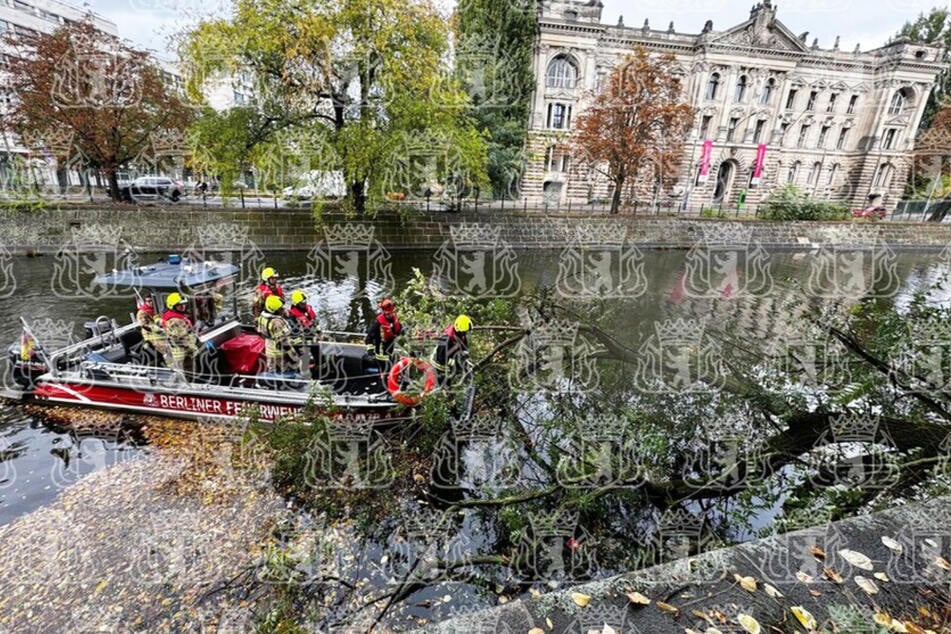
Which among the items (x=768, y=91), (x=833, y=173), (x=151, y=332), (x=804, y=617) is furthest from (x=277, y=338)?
(x=833, y=173)

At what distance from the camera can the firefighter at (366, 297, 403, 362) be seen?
8.37 meters

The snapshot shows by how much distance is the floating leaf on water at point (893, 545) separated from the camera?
249 cm

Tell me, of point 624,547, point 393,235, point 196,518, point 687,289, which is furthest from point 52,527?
point 687,289

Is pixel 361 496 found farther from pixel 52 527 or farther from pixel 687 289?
pixel 687 289

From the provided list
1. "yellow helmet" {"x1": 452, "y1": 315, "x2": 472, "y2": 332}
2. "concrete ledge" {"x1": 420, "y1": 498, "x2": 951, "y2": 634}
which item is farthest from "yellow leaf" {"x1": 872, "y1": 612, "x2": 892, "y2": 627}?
"yellow helmet" {"x1": 452, "y1": 315, "x2": 472, "y2": 332}

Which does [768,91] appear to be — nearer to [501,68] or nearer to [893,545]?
[501,68]

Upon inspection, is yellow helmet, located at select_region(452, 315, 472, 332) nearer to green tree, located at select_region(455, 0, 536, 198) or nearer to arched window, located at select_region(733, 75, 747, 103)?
green tree, located at select_region(455, 0, 536, 198)

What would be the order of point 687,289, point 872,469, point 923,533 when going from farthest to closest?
point 687,289
point 872,469
point 923,533

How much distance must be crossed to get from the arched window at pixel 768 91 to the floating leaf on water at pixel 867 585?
51872mm

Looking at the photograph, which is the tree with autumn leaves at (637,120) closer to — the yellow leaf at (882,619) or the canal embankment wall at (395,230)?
the canal embankment wall at (395,230)

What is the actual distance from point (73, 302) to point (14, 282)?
4.33 m

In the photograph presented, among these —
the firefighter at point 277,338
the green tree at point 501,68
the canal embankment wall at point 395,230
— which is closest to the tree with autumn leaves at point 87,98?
the canal embankment wall at point 395,230

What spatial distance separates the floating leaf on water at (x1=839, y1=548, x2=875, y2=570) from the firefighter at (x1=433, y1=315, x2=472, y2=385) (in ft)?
16.3

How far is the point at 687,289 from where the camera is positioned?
1984cm
